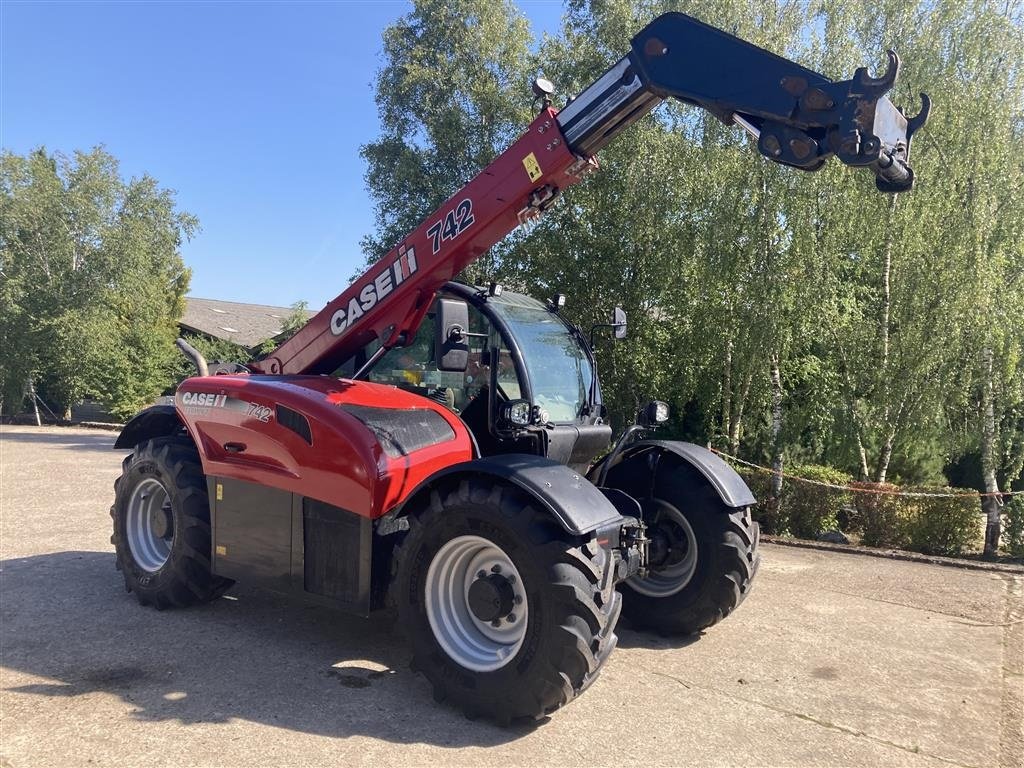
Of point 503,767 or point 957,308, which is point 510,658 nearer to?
point 503,767

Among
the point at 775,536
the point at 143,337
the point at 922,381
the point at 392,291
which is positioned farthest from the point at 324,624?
the point at 143,337

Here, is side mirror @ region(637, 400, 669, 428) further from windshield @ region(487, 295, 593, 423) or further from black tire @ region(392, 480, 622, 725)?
black tire @ region(392, 480, 622, 725)

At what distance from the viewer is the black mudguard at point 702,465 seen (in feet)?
16.1

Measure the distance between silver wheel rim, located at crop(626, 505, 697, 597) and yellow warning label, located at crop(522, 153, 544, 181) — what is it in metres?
2.41

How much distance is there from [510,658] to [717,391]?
924 centimetres

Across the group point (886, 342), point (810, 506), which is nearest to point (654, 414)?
point (810, 506)

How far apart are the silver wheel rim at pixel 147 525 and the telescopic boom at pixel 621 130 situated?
1.48 m

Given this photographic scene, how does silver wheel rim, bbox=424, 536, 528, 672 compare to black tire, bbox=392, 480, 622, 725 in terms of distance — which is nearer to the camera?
black tire, bbox=392, 480, 622, 725

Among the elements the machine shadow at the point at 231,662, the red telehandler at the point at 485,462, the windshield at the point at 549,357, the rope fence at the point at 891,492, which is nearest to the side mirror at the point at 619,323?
the red telehandler at the point at 485,462

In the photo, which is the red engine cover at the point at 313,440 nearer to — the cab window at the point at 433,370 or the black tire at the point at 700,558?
the cab window at the point at 433,370

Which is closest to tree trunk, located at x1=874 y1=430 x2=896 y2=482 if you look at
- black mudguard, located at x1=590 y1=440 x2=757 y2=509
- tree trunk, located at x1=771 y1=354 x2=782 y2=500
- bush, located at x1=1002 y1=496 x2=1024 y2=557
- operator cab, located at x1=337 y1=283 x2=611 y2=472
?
tree trunk, located at x1=771 y1=354 x2=782 y2=500

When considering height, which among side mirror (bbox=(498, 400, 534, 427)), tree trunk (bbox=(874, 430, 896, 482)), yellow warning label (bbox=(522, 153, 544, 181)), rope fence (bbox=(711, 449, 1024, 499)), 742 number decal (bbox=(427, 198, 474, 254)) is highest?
yellow warning label (bbox=(522, 153, 544, 181))

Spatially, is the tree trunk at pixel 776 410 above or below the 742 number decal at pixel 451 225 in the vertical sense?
below

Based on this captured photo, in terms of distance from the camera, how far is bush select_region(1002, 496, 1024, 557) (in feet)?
28.1
